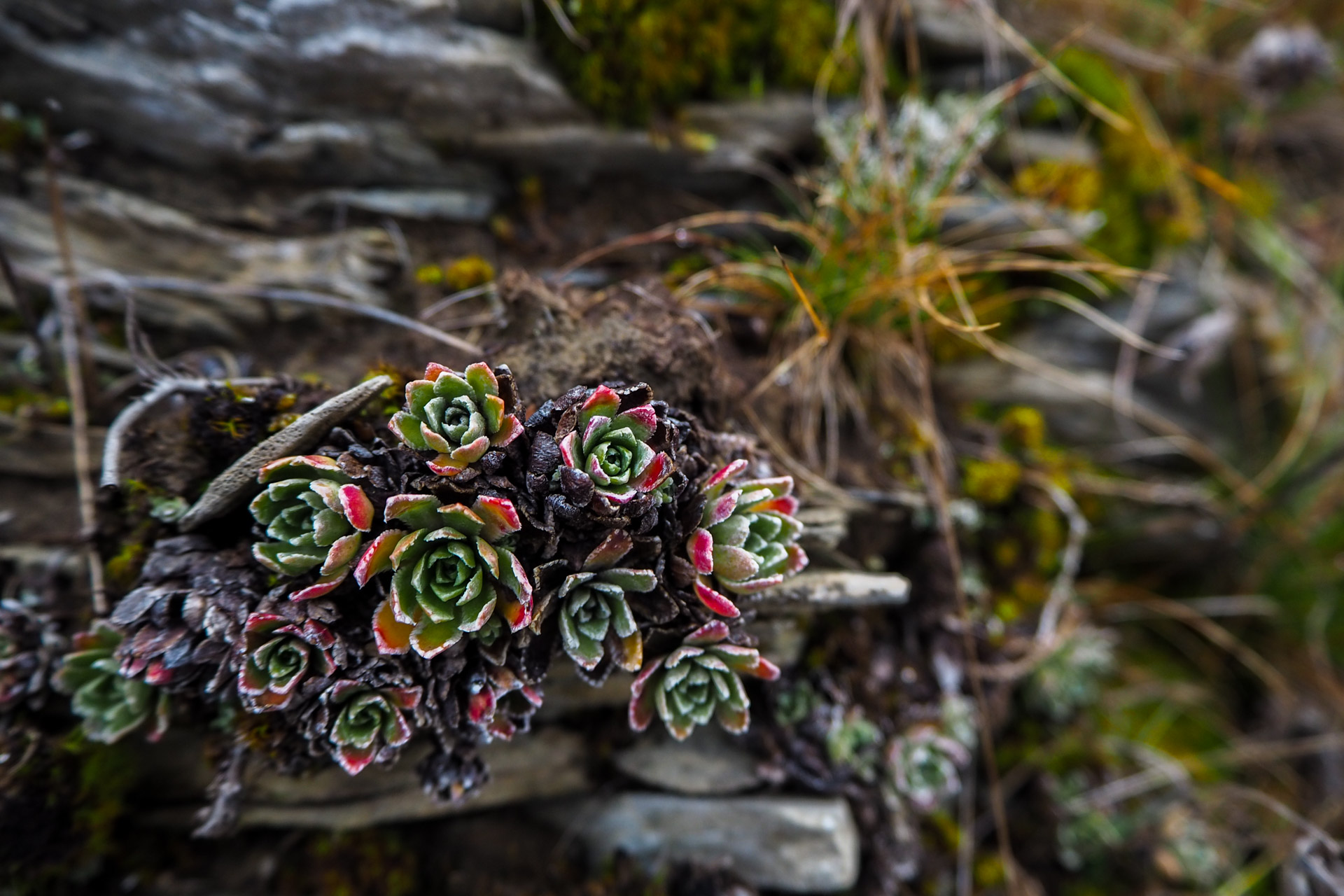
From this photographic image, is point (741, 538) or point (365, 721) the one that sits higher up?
point (741, 538)

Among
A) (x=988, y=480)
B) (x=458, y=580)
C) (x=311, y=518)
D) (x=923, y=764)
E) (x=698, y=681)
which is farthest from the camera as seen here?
(x=988, y=480)

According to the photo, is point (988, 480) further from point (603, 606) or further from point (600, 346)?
point (603, 606)

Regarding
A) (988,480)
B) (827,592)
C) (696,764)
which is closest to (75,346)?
(696,764)

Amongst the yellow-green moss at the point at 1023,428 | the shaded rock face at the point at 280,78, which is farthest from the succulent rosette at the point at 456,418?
the yellow-green moss at the point at 1023,428

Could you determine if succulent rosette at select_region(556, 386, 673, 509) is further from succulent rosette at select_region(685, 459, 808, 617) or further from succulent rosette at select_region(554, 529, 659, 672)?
succulent rosette at select_region(685, 459, 808, 617)

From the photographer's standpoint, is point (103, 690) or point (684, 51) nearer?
point (103, 690)

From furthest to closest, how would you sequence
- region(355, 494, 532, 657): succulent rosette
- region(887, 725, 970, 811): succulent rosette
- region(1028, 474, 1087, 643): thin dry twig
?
region(1028, 474, 1087, 643): thin dry twig
region(887, 725, 970, 811): succulent rosette
region(355, 494, 532, 657): succulent rosette

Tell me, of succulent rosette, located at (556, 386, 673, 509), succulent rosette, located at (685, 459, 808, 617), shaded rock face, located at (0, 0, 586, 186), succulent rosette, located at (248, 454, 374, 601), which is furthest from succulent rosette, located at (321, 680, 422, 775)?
shaded rock face, located at (0, 0, 586, 186)
